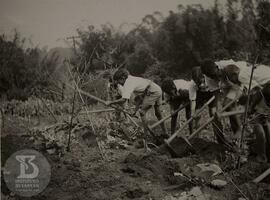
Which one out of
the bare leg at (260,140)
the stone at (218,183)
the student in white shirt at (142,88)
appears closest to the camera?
the stone at (218,183)

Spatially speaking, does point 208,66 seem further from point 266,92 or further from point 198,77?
point 266,92

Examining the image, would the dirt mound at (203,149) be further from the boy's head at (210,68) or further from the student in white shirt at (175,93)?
the boy's head at (210,68)

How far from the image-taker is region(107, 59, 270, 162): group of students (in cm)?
341

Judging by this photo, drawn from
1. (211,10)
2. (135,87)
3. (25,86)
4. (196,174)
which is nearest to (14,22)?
(135,87)

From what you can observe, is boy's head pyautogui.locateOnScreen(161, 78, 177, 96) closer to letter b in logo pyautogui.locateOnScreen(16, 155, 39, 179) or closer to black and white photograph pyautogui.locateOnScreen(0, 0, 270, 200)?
black and white photograph pyautogui.locateOnScreen(0, 0, 270, 200)

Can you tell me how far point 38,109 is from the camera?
21.4 feet

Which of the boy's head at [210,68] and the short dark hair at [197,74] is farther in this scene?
the short dark hair at [197,74]

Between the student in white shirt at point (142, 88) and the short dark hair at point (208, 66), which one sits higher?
the short dark hair at point (208, 66)

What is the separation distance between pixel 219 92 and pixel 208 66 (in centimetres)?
43

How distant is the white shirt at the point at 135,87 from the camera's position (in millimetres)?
4223

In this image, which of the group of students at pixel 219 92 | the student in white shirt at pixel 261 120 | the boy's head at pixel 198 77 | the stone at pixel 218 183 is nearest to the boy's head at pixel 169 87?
the group of students at pixel 219 92

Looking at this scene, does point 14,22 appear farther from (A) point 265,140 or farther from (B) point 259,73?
(A) point 265,140

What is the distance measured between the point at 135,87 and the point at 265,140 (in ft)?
5.76

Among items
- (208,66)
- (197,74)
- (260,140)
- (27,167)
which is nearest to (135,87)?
(197,74)
